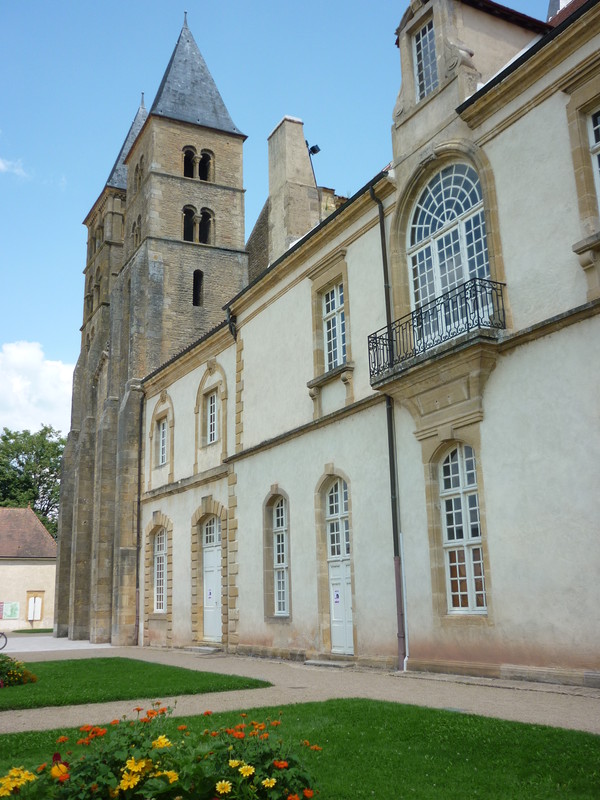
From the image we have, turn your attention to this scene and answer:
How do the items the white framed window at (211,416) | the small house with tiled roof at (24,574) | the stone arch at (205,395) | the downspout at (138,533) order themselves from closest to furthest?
the stone arch at (205,395), the white framed window at (211,416), the downspout at (138,533), the small house with tiled roof at (24,574)

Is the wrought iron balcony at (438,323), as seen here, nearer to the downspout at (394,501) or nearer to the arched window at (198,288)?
the downspout at (394,501)

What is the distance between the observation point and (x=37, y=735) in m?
7.42

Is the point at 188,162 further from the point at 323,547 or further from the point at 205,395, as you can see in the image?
the point at 323,547

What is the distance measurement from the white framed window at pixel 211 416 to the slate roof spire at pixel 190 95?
14183mm

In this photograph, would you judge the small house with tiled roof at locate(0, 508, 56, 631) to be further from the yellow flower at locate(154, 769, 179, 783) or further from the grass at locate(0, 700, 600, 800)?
the yellow flower at locate(154, 769, 179, 783)

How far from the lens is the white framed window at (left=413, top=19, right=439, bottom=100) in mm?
14383

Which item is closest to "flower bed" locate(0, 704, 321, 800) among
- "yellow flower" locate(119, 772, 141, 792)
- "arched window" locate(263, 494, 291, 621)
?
"yellow flower" locate(119, 772, 141, 792)

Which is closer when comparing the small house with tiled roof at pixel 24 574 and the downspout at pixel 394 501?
the downspout at pixel 394 501

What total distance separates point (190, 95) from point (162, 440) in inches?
605

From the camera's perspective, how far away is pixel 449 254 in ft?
44.6

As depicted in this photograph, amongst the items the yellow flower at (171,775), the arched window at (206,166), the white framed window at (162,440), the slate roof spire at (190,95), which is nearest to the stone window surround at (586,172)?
the yellow flower at (171,775)

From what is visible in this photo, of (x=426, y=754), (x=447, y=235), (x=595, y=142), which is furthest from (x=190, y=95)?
(x=426, y=754)

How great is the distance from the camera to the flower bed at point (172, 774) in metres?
4.41

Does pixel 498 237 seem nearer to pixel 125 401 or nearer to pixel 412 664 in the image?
pixel 412 664
